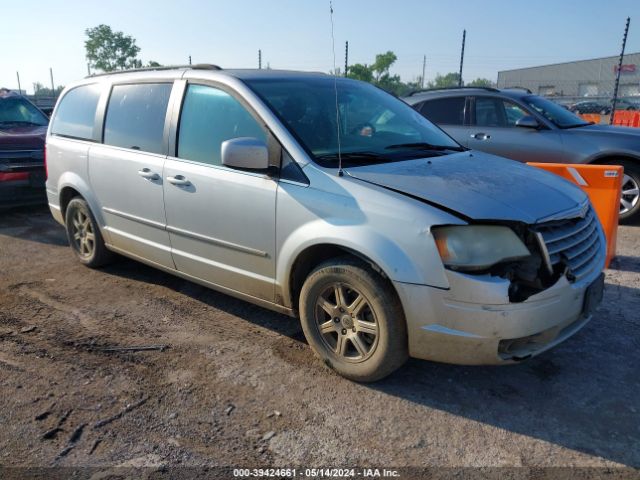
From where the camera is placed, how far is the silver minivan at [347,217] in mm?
2758

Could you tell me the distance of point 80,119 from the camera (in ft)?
16.8

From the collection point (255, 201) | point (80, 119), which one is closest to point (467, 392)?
point (255, 201)

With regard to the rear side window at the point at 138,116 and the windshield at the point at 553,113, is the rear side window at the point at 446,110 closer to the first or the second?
the windshield at the point at 553,113

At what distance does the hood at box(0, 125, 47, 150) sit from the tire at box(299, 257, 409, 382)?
6.07 meters

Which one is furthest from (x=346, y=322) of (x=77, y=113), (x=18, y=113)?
(x=18, y=113)

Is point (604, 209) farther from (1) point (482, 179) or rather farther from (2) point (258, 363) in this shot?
(2) point (258, 363)

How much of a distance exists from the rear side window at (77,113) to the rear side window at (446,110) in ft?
15.6

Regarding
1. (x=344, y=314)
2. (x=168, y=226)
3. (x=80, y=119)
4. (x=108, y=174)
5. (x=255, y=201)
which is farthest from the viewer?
(x=80, y=119)

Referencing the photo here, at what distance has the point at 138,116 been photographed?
4.40m

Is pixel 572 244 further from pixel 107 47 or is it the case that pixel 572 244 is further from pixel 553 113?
pixel 107 47

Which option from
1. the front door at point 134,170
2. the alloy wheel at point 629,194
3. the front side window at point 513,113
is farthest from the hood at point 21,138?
the alloy wheel at point 629,194

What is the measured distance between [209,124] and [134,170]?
0.86 m

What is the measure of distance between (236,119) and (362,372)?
6.09ft

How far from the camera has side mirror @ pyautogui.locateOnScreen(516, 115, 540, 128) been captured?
7141 millimetres
